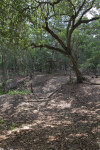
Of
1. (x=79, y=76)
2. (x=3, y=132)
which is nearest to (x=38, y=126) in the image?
(x=3, y=132)

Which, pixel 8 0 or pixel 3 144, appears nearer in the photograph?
pixel 3 144

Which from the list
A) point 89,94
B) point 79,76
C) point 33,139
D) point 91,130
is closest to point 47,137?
point 33,139

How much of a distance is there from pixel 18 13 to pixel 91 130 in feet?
16.8

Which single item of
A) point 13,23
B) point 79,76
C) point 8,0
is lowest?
point 79,76

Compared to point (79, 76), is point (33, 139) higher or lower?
lower

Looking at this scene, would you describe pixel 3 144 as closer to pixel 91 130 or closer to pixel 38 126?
pixel 38 126

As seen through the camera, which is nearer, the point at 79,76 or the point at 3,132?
the point at 3,132

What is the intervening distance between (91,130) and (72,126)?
697 mm

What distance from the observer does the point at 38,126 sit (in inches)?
170

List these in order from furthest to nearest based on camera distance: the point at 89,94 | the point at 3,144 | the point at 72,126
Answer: the point at 89,94 → the point at 72,126 → the point at 3,144

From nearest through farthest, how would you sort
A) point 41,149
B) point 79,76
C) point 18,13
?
1. point 41,149
2. point 18,13
3. point 79,76

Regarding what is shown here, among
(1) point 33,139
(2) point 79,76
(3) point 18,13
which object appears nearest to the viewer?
(1) point 33,139

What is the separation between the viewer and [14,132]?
3807 mm

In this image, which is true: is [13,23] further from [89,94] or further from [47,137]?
[89,94]
